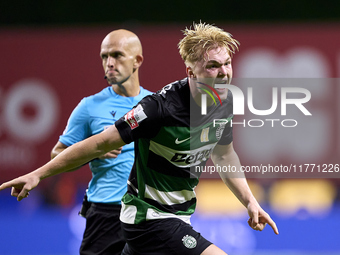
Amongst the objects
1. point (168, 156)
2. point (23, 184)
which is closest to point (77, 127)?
point (168, 156)

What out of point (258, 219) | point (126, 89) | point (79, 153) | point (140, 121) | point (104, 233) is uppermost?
point (126, 89)

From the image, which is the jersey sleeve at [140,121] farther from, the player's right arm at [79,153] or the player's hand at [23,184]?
the player's hand at [23,184]

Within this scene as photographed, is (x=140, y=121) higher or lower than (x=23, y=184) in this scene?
higher

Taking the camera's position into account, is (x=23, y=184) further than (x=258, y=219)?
No

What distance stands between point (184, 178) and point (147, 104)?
0.48 meters

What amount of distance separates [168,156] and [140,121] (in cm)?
29

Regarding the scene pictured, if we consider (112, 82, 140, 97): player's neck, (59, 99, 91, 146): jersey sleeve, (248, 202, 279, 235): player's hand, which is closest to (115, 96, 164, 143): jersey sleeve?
(248, 202, 279, 235): player's hand

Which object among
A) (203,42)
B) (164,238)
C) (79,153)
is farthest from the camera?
(203,42)

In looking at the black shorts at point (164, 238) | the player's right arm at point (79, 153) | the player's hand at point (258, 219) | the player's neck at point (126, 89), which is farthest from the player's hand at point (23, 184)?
the player's neck at point (126, 89)

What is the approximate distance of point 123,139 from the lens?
2.76m

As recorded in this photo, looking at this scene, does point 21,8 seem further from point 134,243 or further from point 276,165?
point 134,243

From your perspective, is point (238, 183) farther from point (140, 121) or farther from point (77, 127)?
point (77, 127)

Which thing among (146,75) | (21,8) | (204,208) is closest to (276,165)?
(204,208)

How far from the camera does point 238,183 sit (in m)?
3.20
